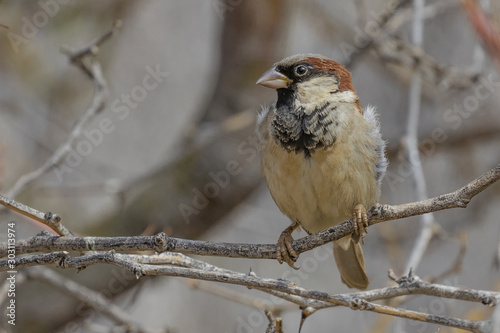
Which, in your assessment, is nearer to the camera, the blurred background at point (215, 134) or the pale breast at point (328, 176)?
the pale breast at point (328, 176)

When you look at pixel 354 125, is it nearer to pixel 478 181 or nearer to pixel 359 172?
pixel 359 172

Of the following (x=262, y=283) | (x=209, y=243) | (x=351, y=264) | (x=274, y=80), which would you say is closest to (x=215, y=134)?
(x=274, y=80)

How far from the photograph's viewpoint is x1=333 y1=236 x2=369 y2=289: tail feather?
3.54m

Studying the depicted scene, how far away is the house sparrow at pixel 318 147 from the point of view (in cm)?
299

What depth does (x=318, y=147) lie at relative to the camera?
9.77 ft

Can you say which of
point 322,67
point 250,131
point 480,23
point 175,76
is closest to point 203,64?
point 175,76

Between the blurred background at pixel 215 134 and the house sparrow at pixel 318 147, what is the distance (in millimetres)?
590

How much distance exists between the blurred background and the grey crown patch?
2.88ft

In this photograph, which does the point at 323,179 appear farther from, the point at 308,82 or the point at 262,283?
the point at 262,283

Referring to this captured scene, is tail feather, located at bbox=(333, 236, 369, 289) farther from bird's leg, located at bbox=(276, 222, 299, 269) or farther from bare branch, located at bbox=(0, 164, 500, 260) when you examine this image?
bare branch, located at bbox=(0, 164, 500, 260)

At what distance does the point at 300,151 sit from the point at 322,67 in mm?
528

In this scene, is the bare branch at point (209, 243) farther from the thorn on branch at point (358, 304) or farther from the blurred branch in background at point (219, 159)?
the blurred branch in background at point (219, 159)

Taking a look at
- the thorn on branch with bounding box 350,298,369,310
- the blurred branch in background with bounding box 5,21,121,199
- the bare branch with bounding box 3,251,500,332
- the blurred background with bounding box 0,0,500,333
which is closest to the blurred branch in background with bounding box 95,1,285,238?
the blurred background with bounding box 0,0,500,333

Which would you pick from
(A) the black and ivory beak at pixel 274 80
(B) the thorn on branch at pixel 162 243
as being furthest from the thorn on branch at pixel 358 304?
(A) the black and ivory beak at pixel 274 80
